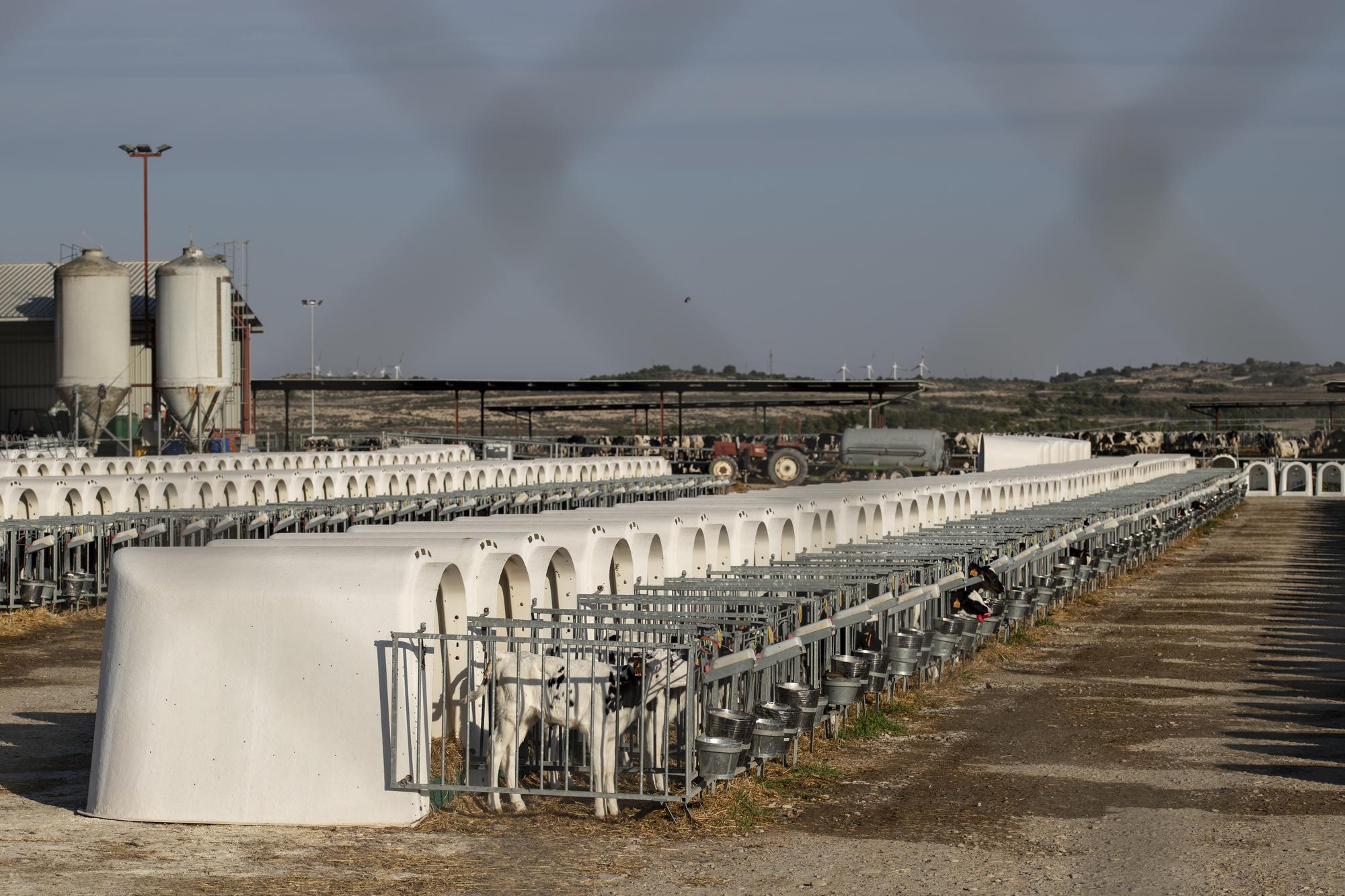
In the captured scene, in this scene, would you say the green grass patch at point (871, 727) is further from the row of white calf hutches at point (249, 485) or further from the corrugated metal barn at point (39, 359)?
the corrugated metal barn at point (39, 359)

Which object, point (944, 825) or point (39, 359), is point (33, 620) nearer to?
point (944, 825)

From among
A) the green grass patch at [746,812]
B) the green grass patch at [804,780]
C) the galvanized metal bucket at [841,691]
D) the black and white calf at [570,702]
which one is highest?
the black and white calf at [570,702]

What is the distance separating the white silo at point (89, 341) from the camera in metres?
66.8

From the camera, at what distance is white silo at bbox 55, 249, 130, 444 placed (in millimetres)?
66750

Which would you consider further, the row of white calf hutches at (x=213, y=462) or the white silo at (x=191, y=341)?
the white silo at (x=191, y=341)

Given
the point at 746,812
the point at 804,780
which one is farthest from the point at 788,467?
the point at 746,812

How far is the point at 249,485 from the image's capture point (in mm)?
37031

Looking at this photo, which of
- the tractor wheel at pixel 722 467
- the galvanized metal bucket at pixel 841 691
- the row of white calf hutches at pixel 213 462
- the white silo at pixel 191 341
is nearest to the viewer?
the galvanized metal bucket at pixel 841 691

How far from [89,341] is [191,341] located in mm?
5045

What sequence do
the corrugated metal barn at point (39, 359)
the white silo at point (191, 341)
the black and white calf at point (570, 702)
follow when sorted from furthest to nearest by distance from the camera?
the corrugated metal barn at point (39, 359) < the white silo at point (191, 341) < the black and white calf at point (570, 702)

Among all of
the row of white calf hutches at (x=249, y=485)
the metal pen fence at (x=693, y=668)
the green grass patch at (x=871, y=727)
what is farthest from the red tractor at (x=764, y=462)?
the green grass patch at (x=871, y=727)

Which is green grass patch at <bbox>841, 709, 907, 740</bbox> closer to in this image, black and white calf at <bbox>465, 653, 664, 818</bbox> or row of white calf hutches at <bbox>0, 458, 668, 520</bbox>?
black and white calf at <bbox>465, 653, 664, 818</bbox>

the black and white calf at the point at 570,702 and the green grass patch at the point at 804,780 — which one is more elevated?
the black and white calf at the point at 570,702

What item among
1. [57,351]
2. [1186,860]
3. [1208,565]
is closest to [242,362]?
[57,351]
